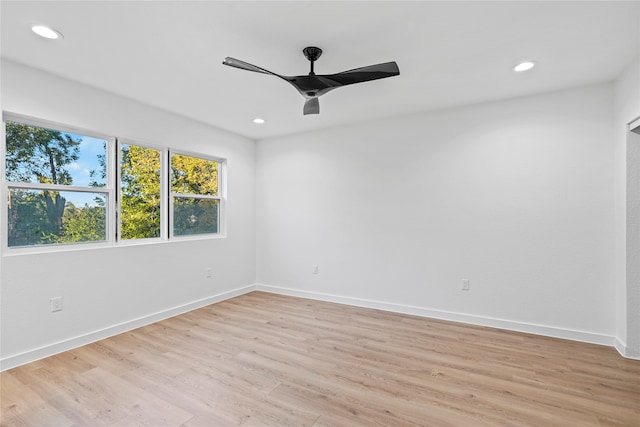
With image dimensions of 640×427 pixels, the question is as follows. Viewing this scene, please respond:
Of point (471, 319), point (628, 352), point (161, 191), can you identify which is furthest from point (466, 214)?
point (161, 191)

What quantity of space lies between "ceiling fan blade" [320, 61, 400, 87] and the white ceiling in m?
0.27

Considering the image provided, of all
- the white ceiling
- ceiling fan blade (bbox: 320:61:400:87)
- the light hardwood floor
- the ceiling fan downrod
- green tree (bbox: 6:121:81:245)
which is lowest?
the light hardwood floor

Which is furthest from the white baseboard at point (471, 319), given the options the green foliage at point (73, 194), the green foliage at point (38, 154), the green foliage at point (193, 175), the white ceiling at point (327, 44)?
the green foliage at point (38, 154)

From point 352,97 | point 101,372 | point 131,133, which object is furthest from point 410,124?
point 101,372

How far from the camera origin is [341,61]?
8.16 ft

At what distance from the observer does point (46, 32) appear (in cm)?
210

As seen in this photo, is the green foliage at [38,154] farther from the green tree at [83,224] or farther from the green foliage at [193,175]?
the green foliage at [193,175]

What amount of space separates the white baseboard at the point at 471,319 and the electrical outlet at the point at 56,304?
2732 millimetres

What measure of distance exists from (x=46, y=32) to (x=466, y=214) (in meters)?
4.08

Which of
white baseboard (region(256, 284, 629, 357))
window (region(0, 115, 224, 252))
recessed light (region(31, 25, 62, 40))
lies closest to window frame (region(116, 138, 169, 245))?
window (region(0, 115, 224, 252))

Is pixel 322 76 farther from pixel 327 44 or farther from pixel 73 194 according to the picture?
pixel 73 194

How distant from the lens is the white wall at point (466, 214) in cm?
302

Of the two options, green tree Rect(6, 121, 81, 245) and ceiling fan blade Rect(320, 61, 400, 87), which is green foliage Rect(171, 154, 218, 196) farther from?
ceiling fan blade Rect(320, 61, 400, 87)

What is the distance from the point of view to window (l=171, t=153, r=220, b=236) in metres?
3.98
